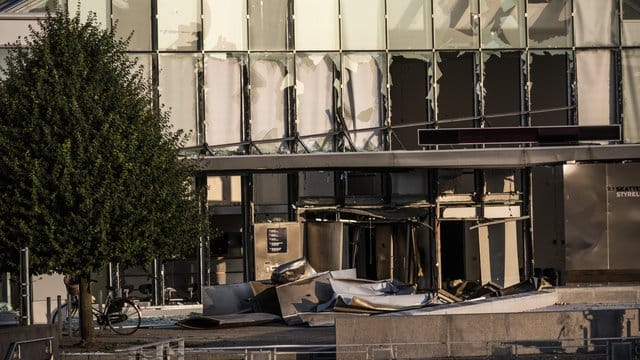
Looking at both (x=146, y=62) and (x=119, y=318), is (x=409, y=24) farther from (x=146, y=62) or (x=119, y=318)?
(x=119, y=318)

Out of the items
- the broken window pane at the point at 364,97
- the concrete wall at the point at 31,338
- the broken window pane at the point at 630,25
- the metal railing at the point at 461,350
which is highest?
the broken window pane at the point at 630,25

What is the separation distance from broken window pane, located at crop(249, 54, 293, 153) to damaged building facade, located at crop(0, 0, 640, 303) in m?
0.04

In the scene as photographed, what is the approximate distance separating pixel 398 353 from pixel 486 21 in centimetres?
1780

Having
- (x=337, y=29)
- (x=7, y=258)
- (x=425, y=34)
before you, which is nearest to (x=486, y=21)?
(x=425, y=34)

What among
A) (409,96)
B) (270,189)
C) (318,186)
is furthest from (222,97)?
(409,96)

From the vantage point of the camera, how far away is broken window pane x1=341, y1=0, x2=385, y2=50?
37.2 meters

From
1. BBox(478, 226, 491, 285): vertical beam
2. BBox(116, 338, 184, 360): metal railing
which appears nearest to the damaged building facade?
BBox(478, 226, 491, 285): vertical beam

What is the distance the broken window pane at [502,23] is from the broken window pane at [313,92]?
441 cm

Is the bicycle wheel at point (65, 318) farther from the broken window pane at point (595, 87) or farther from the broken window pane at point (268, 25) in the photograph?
the broken window pane at point (595, 87)

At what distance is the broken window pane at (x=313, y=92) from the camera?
37.0m

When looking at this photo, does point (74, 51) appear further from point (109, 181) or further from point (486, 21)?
point (486, 21)

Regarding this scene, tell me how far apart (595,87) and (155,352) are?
2029 centimetres

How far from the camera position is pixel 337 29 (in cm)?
3719

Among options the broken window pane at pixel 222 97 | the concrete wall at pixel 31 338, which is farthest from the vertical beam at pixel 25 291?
the broken window pane at pixel 222 97
